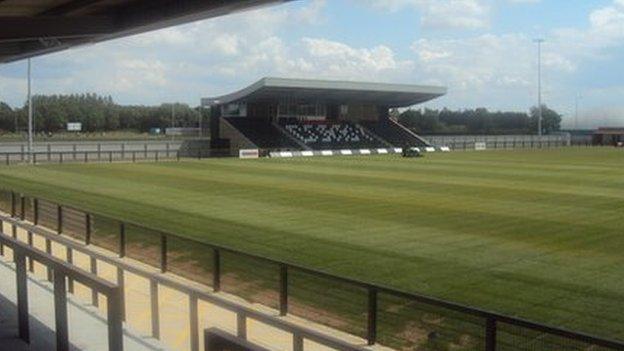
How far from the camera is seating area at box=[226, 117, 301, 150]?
260 ft

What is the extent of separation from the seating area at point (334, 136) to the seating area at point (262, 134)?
2.25 meters

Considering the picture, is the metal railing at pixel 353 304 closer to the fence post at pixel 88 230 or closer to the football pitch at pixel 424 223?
the fence post at pixel 88 230

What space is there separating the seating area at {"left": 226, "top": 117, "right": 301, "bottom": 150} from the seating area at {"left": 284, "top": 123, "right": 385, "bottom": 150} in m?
2.25

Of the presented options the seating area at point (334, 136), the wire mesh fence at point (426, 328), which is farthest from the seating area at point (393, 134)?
the wire mesh fence at point (426, 328)

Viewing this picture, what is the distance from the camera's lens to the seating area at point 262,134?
260ft

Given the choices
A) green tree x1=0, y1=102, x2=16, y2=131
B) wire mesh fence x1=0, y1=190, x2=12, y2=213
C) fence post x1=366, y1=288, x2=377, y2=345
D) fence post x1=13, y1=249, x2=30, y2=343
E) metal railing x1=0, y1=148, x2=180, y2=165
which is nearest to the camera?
fence post x1=13, y1=249, x2=30, y2=343

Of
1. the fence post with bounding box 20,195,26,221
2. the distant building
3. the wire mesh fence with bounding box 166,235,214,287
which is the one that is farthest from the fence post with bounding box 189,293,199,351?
the distant building

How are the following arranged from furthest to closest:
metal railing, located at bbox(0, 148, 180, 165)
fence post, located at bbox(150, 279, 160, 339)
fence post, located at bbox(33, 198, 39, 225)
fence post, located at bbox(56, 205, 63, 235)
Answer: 1. metal railing, located at bbox(0, 148, 180, 165)
2. fence post, located at bbox(33, 198, 39, 225)
3. fence post, located at bbox(56, 205, 63, 235)
4. fence post, located at bbox(150, 279, 160, 339)

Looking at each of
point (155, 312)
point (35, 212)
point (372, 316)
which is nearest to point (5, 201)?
point (35, 212)

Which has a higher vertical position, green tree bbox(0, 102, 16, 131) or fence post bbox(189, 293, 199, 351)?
green tree bbox(0, 102, 16, 131)

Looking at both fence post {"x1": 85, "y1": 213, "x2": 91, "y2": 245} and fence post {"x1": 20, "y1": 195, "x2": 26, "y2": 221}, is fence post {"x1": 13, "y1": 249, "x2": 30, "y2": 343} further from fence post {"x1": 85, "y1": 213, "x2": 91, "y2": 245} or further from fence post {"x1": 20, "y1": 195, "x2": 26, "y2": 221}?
fence post {"x1": 20, "y1": 195, "x2": 26, "y2": 221}

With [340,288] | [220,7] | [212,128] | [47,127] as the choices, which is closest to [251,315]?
[340,288]

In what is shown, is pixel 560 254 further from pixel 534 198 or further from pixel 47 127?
pixel 47 127

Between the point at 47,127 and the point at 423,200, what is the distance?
14022 centimetres
